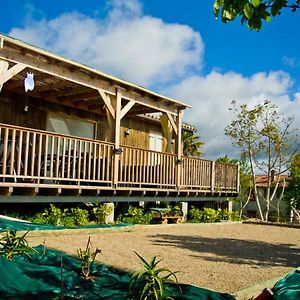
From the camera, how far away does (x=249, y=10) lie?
240 centimetres

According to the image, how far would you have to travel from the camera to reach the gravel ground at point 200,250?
5.12 metres

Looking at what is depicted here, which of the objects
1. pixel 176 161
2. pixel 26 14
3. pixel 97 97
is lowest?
pixel 176 161

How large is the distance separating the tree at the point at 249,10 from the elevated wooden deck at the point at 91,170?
6.40 m

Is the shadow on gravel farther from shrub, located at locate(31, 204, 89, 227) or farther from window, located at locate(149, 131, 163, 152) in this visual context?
window, located at locate(149, 131, 163, 152)

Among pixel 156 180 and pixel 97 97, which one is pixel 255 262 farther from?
pixel 97 97

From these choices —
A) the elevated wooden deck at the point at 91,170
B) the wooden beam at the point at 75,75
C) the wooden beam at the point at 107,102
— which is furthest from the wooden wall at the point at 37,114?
the wooden beam at the point at 75,75

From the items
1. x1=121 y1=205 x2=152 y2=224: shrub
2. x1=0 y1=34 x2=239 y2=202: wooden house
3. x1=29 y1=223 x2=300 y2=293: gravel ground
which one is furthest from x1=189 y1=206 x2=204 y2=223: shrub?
x1=29 y1=223 x2=300 y2=293: gravel ground

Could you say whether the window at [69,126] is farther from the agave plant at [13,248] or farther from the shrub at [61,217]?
the agave plant at [13,248]

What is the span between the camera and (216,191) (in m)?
15.2

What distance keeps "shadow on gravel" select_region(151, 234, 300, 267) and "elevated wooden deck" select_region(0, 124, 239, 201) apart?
2.56m

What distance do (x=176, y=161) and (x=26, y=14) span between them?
6.78m

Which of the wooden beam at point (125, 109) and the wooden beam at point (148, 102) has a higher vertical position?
the wooden beam at point (148, 102)

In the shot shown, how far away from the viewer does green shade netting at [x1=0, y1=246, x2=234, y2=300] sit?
3.63 m

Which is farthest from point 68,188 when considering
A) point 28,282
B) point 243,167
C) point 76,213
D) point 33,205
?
point 243,167
